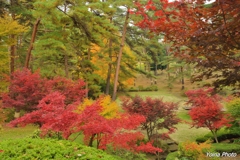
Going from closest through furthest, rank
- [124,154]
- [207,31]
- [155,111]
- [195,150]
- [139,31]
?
[207,31] → [124,154] → [195,150] → [155,111] → [139,31]

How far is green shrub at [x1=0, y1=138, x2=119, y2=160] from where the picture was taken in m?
3.88

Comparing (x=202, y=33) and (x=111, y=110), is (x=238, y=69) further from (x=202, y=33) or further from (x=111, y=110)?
(x=111, y=110)

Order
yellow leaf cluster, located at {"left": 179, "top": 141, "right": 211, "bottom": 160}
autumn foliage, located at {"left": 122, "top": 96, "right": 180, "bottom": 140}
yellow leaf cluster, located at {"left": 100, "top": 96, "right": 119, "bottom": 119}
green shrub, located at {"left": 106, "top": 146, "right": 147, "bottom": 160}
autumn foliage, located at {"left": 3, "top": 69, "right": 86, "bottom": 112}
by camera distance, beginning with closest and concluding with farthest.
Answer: green shrub, located at {"left": 106, "top": 146, "right": 147, "bottom": 160} → yellow leaf cluster, located at {"left": 179, "top": 141, "right": 211, "bottom": 160} → yellow leaf cluster, located at {"left": 100, "top": 96, "right": 119, "bottom": 119} → autumn foliage, located at {"left": 3, "top": 69, "right": 86, "bottom": 112} → autumn foliage, located at {"left": 122, "top": 96, "right": 180, "bottom": 140}

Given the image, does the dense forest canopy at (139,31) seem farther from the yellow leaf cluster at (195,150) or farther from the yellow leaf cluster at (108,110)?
the yellow leaf cluster at (108,110)

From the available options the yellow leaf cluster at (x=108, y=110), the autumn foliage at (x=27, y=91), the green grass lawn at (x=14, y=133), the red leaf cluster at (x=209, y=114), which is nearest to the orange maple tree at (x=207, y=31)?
the yellow leaf cluster at (x=108, y=110)

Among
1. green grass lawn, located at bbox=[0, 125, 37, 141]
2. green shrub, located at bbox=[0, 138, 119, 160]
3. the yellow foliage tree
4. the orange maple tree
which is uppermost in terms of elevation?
the yellow foliage tree

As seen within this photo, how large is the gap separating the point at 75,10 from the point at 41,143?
8.57 metres

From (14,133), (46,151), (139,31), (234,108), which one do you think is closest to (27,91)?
(14,133)

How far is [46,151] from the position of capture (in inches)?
157

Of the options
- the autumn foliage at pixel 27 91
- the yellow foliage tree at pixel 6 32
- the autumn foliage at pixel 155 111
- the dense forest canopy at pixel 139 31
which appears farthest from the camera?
the yellow foliage tree at pixel 6 32

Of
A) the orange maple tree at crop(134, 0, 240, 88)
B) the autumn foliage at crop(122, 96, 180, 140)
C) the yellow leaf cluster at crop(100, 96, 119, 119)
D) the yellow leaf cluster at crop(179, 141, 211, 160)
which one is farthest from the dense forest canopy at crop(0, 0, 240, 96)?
the yellow leaf cluster at crop(100, 96, 119, 119)

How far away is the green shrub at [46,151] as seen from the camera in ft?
12.7

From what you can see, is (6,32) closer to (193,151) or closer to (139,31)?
(193,151)

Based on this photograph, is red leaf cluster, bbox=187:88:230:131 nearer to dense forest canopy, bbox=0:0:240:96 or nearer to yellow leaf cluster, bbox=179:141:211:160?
yellow leaf cluster, bbox=179:141:211:160
